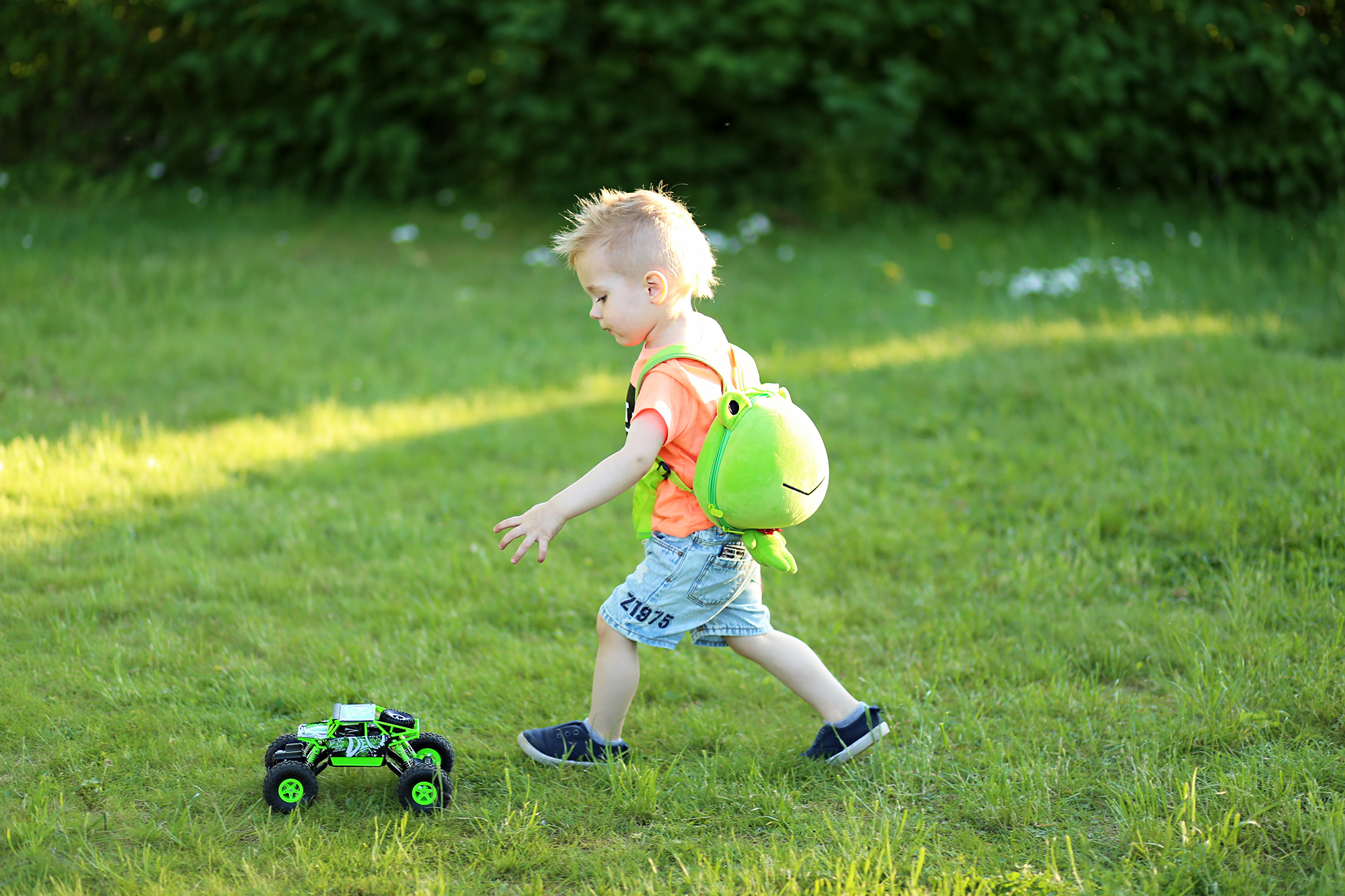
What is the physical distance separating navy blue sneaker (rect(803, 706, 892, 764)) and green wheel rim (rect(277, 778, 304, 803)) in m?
1.33

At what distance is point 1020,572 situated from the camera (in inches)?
167

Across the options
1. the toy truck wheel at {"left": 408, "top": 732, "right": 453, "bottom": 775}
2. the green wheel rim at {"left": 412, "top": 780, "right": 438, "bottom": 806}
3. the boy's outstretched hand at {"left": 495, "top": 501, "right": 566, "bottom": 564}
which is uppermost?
the boy's outstretched hand at {"left": 495, "top": 501, "right": 566, "bottom": 564}

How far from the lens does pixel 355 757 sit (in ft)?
9.48

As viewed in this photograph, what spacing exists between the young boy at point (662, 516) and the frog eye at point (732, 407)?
Answer: 0.07 meters

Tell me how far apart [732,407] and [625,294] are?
395mm

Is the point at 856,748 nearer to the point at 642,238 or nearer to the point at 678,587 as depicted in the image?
the point at 678,587

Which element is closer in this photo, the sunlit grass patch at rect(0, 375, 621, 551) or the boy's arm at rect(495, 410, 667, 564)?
Result: the boy's arm at rect(495, 410, 667, 564)

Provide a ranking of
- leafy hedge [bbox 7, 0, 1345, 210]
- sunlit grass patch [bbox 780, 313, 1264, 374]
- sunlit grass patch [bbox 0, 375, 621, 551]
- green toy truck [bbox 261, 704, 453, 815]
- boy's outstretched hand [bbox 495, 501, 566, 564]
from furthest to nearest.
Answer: leafy hedge [bbox 7, 0, 1345, 210] → sunlit grass patch [bbox 780, 313, 1264, 374] → sunlit grass patch [bbox 0, 375, 621, 551] → green toy truck [bbox 261, 704, 453, 815] → boy's outstretched hand [bbox 495, 501, 566, 564]

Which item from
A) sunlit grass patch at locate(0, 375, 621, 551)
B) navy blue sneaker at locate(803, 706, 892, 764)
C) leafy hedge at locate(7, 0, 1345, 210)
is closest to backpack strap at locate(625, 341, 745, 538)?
navy blue sneaker at locate(803, 706, 892, 764)

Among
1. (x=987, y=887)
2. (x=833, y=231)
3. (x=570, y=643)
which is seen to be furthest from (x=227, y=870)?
(x=833, y=231)

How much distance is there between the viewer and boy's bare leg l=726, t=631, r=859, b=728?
311 centimetres

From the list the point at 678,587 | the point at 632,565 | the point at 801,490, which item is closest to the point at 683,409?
the point at 801,490

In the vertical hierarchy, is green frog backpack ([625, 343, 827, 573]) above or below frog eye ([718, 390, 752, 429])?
below

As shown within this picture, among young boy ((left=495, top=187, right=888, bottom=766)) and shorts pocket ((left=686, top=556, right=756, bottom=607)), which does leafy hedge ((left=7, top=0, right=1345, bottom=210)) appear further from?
shorts pocket ((left=686, top=556, right=756, bottom=607))
